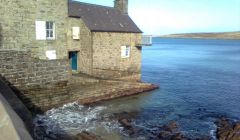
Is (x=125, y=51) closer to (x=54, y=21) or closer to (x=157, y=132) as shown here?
(x=54, y=21)

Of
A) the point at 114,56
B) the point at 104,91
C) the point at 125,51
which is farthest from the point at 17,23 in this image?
the point at 125,51

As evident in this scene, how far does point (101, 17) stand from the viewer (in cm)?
2886

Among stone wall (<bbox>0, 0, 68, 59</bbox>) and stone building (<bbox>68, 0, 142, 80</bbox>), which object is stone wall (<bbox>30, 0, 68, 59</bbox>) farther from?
stone building (<bbox>68, 0, 142, 80</bbox>)

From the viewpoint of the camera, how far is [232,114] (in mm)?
20250

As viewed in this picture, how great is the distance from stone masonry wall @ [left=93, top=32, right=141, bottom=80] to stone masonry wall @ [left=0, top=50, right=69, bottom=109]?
27.3ft

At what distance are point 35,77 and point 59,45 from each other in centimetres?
720

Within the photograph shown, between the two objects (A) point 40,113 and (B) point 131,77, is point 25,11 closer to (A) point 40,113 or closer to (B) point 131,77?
(A) point 40,113

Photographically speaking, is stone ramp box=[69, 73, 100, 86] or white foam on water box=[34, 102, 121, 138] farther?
stone ramp box=[69, 73, 100, 86]

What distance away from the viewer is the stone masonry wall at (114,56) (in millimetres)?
26391

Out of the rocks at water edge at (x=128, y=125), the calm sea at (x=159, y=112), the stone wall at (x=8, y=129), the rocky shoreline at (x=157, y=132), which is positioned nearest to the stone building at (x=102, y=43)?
the calm sea at (x=159, y=112)

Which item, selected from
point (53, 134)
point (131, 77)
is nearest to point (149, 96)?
point (131, 77)

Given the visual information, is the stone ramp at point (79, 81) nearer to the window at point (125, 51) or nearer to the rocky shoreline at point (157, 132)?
the rocky shoreline at point (157, 132)

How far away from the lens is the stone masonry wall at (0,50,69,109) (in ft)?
50.1

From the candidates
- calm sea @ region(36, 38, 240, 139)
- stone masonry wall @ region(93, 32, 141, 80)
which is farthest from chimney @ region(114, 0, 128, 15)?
calm sea @ region(36, 38, 240, 139)
